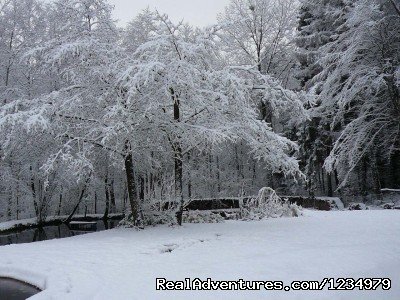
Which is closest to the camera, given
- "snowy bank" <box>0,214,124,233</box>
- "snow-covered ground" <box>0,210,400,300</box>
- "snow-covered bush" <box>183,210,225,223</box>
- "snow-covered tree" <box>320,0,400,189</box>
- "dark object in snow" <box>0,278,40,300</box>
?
"snow-covered ground" <box>0,210,400,300</box>

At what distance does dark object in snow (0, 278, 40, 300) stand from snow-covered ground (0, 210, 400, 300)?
0.13 meters

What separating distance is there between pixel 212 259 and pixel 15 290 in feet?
12.6

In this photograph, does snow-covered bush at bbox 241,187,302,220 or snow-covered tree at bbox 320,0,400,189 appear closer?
snow-covered bush at bbox 241,187,302,220

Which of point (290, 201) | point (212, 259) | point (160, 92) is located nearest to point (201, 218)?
point (160, 92)

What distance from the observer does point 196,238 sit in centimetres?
945

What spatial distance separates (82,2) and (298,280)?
9.84 meters

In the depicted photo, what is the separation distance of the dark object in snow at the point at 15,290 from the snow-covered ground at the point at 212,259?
13 centimetres

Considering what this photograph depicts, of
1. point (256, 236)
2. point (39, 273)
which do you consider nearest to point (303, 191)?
point (256, 236)

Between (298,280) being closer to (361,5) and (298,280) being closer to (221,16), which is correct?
(361,5)

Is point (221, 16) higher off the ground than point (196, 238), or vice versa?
point (221, 16)

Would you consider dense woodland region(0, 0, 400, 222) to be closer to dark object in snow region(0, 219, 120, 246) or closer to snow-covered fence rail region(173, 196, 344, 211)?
dark object in snow region(0, 219, 120, 246)

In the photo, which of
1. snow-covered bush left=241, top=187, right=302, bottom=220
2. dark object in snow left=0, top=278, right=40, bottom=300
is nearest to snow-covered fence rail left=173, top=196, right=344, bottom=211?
snow-covered bush left=241, top=187, right=302, bottom=220

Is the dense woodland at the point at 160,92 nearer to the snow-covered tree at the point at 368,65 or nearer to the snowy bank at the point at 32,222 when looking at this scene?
the snow-covered tree at the point at 368,65

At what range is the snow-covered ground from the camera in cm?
556
